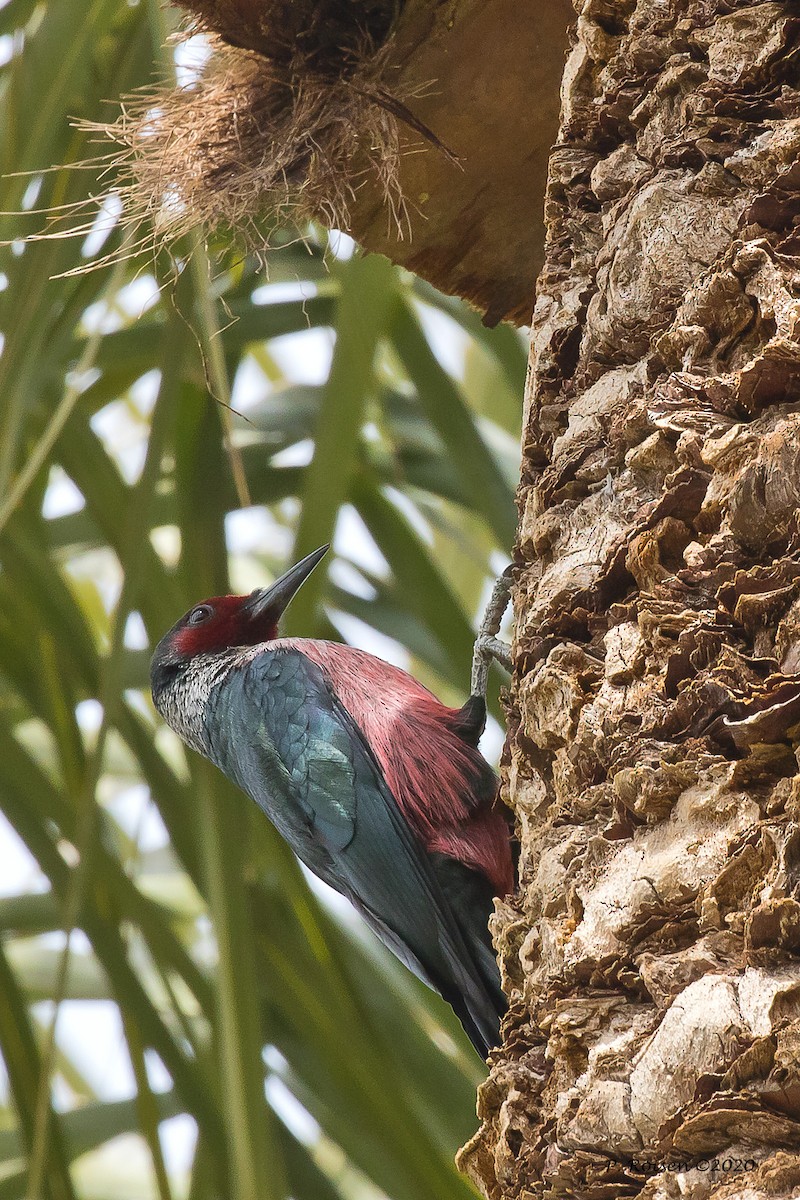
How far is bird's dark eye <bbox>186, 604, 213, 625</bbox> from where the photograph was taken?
2.78m

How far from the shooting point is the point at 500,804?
179cm

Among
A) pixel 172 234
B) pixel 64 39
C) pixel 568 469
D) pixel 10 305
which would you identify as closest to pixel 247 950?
pixel 568 469

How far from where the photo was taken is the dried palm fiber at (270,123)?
202cm

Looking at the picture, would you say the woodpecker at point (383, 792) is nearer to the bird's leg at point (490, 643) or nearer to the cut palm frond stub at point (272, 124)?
the bird's leg at point (490, 643)

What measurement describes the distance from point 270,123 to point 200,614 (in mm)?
1077

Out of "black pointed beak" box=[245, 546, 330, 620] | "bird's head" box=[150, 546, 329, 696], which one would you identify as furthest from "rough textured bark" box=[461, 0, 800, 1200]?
"bird's head" box=[150, 546, 329, 696]

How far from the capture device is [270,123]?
213 cm

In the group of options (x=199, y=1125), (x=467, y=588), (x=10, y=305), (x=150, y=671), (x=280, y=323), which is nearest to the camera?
(x=10, y=305)

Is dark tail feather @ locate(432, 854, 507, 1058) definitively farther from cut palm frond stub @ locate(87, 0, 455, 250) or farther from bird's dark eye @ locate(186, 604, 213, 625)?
cut palm frond stub @ locate(87, 0, 455, 250)

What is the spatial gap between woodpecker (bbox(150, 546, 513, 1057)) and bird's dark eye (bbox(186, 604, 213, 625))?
9.8 inches

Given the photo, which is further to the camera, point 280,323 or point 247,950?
point 280,323

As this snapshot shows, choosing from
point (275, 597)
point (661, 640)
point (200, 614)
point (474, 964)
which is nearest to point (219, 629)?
point (200, 614)

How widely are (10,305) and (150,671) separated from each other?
1200 millimetres

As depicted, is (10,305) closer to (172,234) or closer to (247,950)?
(172,234)
